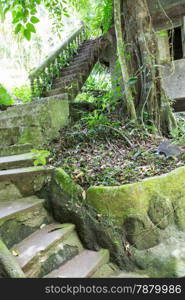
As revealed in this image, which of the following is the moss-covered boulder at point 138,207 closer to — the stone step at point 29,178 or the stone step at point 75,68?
the stone step at point 29,178

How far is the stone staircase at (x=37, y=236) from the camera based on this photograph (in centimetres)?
147

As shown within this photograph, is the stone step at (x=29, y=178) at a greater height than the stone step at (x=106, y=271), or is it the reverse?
the stone step at (x=29, y=178)

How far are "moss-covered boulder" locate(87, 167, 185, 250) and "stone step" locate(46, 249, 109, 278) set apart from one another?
10.1 inches

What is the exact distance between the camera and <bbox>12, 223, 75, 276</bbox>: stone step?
1.41 metres

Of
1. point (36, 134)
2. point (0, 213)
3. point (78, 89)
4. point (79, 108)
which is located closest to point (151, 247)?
point (0, 213)

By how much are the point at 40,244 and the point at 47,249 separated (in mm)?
61

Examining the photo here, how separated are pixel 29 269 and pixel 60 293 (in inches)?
10.1

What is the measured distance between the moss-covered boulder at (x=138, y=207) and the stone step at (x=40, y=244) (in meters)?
0.30

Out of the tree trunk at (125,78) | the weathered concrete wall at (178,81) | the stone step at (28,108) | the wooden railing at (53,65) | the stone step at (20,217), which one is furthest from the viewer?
the weathered concrete wall at (178,81)

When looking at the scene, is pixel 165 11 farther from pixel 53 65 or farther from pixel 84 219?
pixel 84 219

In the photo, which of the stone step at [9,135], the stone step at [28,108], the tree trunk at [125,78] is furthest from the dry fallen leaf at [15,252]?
the tree trunk at [125,78]

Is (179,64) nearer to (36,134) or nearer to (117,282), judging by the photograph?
(36,134)

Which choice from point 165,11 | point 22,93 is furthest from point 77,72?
point 165,11

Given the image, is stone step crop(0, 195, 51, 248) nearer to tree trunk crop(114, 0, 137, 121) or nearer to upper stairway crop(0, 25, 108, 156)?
upper stairway crop(0, 25, 108, 156)
